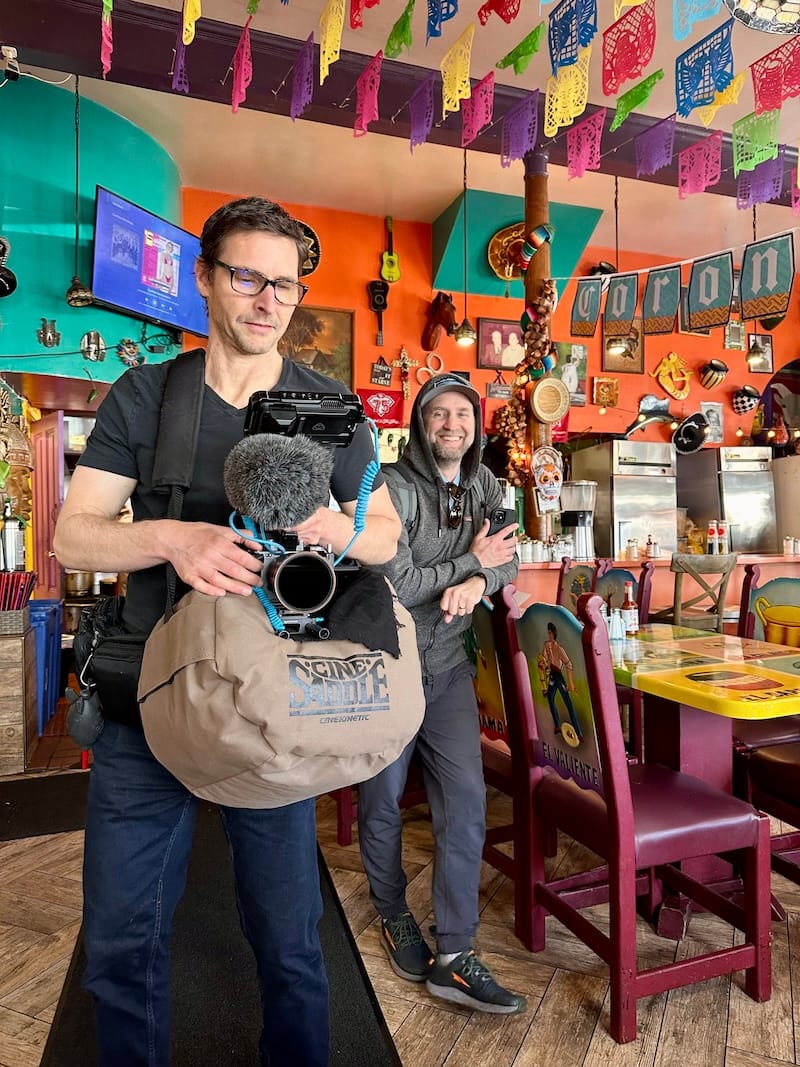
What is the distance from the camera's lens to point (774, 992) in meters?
1.89

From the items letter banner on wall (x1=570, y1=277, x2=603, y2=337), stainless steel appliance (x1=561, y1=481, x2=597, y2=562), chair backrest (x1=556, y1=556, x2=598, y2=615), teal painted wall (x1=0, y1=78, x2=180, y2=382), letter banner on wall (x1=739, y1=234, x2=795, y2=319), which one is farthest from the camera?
letter banner on wall (x1=570, y1=277, x2=603, y2=337)

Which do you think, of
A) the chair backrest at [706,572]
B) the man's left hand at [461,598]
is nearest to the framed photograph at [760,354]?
the chair backrest at [706,572]

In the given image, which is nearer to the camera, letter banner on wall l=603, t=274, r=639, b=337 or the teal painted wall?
the teal painted wall

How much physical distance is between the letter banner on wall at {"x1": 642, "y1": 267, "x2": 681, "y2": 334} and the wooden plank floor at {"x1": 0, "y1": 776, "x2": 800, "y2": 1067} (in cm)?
442

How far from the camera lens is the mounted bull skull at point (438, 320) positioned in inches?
284

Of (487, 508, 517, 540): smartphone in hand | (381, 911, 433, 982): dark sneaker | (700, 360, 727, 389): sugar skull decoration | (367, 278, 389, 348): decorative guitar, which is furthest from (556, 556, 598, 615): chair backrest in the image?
(700, 360, 727, 389): sugar skull decoration

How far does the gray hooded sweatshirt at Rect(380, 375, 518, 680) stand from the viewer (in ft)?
6.64

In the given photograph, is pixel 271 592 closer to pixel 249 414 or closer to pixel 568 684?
pixel 249 414

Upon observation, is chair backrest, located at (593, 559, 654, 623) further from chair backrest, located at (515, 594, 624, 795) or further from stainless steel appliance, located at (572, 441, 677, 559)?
stainless steel appliance, located at (572, 441, 677, 559)

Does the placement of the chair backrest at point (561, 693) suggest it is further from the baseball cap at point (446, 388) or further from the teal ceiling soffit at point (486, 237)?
the teal ceiling soffit at point (486, 237)

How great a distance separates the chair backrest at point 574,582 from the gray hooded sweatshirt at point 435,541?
145cm

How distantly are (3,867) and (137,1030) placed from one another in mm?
1886

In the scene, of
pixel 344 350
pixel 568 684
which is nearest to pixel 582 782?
pixel 568 684

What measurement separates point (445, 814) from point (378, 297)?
6.12 metres
